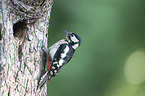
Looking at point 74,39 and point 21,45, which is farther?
point 74,39

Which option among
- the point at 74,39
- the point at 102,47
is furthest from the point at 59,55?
the point at 102,47

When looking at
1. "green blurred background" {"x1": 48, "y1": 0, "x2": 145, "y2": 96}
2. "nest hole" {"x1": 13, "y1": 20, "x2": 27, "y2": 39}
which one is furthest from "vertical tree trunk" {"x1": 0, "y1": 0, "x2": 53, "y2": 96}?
"green blurred background" {"x1": 48, "y1": 0, "x2": 145, "y2": 96}

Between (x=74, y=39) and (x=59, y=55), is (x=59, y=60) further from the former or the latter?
(x=74, y=39)

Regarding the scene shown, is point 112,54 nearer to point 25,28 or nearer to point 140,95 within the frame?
point 140,95

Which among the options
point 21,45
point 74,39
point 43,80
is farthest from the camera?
point 74,39

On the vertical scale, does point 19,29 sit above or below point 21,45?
above

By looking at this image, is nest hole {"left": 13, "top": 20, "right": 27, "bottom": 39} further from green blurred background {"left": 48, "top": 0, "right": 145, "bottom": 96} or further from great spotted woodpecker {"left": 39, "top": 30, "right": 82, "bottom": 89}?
green blurred background {"left": 48, "top": 0, "right": 145, "bottom": 96}

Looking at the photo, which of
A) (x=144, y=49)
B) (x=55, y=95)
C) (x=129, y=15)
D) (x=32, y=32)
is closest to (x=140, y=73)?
(x=144, y=49)

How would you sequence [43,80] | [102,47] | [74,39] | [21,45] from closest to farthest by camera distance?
1. [21,45]
2. [43,80]
3. [74,39]
4. [102,47]

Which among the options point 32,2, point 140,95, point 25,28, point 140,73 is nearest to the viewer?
point 32,2
